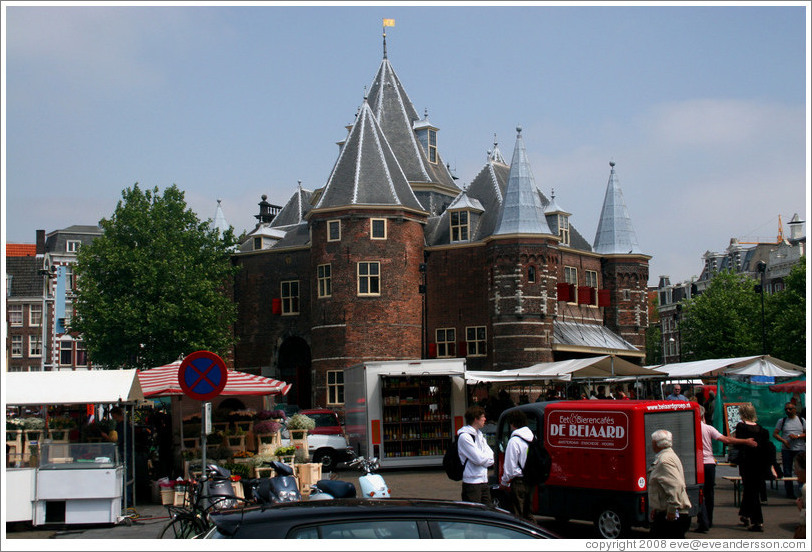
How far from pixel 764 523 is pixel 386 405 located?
12411 millimetres

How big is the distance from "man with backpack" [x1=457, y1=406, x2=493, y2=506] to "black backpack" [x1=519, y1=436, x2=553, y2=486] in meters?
0.50

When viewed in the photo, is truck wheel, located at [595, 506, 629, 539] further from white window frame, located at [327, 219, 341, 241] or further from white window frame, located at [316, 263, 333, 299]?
white window frame, located at [327, 219, 341, 241]

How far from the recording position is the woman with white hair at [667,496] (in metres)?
10.2

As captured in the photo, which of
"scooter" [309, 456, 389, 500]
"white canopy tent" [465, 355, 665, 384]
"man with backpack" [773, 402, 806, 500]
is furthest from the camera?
"white canopy tent" [465, 355, 665, 384]

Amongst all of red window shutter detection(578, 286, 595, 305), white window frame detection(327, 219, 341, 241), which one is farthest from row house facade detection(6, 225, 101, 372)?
red window shutter detection(578, 286, 595, 305)

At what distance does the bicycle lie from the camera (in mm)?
11430

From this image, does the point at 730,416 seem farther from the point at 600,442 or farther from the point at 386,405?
the point at 600,442

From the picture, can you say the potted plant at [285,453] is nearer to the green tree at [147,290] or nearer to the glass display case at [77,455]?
the glass display case at [77,455]

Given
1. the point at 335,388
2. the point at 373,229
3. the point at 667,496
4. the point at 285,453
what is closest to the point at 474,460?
the point at 667,496

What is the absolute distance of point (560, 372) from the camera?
28.6 meters

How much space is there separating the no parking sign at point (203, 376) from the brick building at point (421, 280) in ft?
103

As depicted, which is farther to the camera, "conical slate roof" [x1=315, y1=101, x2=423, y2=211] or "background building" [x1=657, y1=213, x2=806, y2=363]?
"background building" [x1=657, y1=213, x2=806, y2=363]

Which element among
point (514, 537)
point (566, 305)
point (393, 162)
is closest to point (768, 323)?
point (566, 305)

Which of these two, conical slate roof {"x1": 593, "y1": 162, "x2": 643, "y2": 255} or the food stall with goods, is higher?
conical slate roof {"x1": 593, "y1": 162, "x2": 643, "y2": 255}
